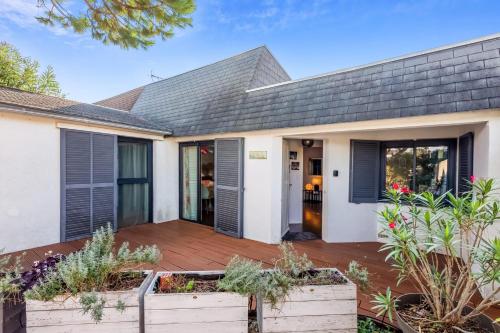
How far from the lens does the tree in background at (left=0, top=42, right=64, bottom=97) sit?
13.4 m

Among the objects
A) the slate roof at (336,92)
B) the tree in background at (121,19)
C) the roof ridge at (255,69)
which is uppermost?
the roof ridge at (255,69)

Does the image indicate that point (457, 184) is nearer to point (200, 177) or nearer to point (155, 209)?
point (200, 177)

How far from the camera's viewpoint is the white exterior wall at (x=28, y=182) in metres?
4.10

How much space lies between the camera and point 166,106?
26.0 ft

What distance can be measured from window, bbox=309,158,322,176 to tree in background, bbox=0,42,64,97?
1640 centimetres

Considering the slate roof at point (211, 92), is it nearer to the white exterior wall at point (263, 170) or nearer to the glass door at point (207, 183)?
the glass door at point (207, 183)

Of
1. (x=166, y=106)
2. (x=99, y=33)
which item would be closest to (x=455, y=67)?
(x=99, y=33)

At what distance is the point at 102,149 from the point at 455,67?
649 centimetres

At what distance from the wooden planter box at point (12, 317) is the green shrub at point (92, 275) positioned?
1.12 ft

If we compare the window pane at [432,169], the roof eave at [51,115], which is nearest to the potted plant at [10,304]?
the roof eave at [51,115]

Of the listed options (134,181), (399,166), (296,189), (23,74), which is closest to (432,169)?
(399,166)

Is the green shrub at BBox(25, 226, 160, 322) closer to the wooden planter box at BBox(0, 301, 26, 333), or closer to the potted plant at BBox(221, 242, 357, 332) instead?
the wooden planter box at BBox(0, 301, 26, 333)

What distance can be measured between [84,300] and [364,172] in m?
5.09

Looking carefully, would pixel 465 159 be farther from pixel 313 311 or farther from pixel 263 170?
pixel 313 311
